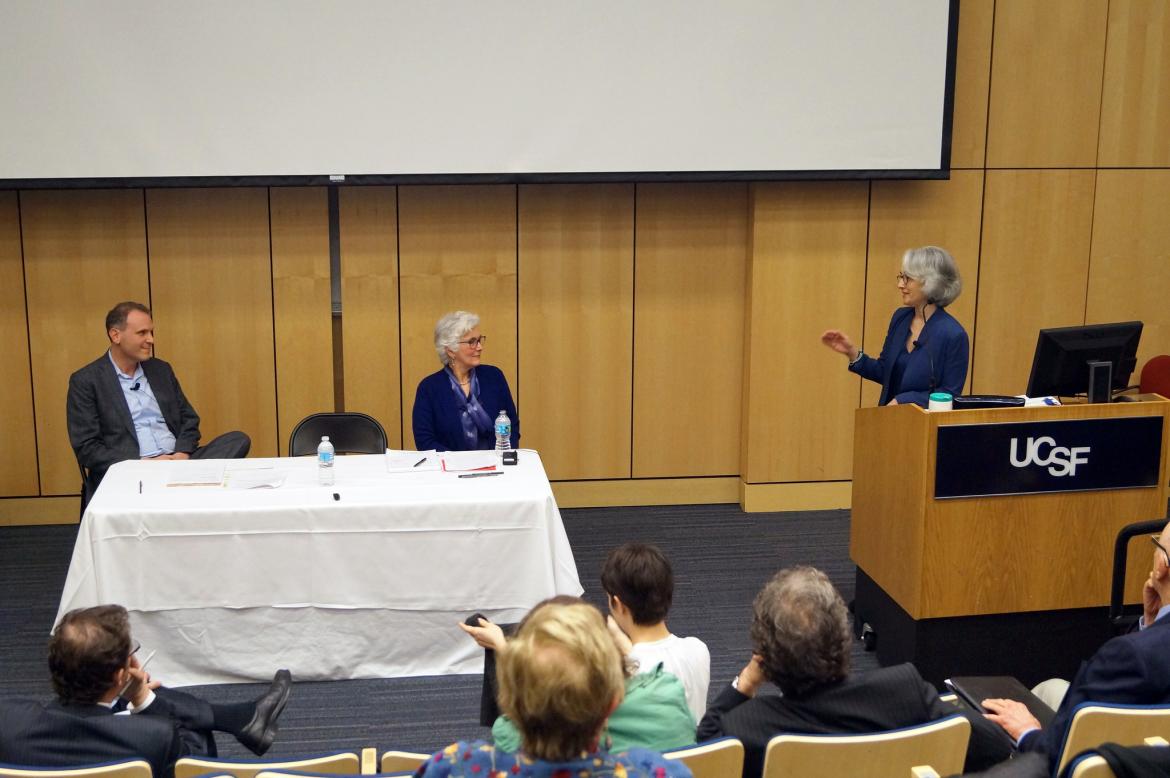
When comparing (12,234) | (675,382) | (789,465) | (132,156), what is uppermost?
(132,156)

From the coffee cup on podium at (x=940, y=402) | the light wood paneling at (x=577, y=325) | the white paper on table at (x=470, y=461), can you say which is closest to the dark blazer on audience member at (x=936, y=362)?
the coffee cup on podium at (x=940, y=402)

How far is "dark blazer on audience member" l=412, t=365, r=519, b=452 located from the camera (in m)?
5.07

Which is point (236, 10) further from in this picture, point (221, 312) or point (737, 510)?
point (737, 510)

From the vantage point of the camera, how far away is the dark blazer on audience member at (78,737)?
2373 mm

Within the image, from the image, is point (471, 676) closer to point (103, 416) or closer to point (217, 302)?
point (103, 416)

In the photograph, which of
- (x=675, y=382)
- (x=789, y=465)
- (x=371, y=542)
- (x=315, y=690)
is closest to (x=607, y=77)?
(x=675, y=382)

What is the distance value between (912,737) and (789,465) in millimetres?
4380

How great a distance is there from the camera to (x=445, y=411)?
5074 millimetres

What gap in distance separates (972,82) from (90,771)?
568cm

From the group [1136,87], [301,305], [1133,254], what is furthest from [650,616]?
[1136,87]

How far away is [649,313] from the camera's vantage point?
256 inches

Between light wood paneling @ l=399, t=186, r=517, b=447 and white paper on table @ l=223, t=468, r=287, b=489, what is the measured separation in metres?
1.87

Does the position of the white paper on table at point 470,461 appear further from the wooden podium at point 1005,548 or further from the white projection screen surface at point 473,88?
the white projection screen surface at point 473,88

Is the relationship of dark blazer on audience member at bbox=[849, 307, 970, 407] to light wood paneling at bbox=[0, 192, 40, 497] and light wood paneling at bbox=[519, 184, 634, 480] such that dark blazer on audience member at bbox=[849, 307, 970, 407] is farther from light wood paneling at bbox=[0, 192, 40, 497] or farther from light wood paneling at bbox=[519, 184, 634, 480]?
light wood paneling at bbox=[0, 192, 40, 497]
